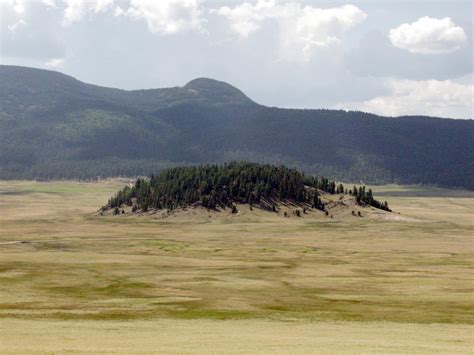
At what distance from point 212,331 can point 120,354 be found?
14385 mm

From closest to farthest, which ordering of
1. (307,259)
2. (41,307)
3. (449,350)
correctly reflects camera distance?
(449,350)
(41,307)
(307,259)

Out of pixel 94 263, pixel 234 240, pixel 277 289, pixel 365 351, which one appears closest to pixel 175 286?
pixel 277 289

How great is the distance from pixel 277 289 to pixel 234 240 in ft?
316

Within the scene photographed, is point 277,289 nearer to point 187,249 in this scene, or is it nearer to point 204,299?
point 204,299

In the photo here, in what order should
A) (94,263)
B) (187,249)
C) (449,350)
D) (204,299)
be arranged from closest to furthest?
(449,350) → (204,299) → (94,263) → (187,249)

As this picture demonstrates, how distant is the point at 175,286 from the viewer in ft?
344

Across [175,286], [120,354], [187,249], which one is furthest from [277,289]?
[187,249]

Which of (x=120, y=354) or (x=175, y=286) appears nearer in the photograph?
(x=120, y=354)

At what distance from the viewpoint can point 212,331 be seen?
66.3m

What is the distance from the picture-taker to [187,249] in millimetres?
171500

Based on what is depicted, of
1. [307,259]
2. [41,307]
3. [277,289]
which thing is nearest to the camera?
[41,307]

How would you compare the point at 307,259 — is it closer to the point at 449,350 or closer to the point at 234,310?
the point at 234,310

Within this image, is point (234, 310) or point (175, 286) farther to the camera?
point (175, 286)

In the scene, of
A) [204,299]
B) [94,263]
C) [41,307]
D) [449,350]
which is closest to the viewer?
[449,350]
